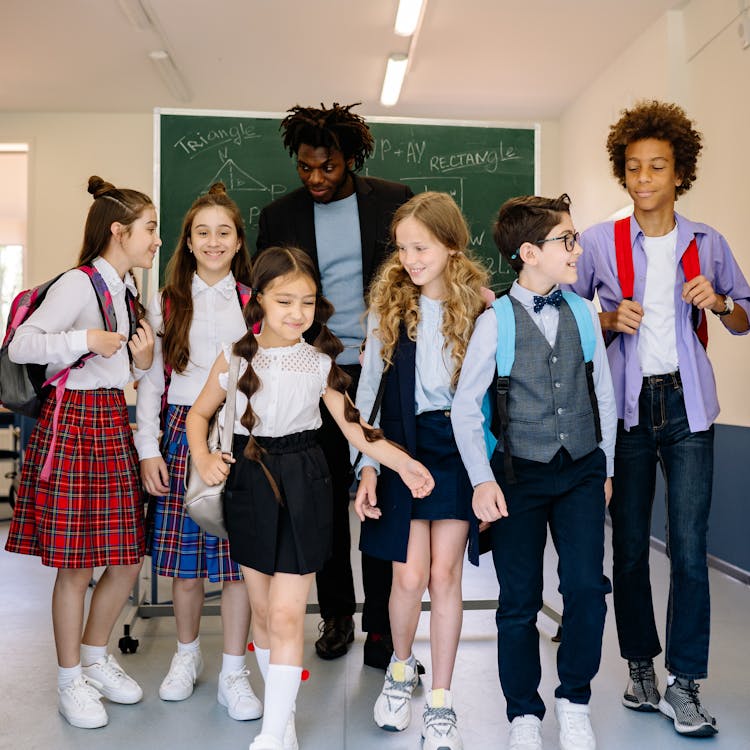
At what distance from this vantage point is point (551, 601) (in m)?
3.71

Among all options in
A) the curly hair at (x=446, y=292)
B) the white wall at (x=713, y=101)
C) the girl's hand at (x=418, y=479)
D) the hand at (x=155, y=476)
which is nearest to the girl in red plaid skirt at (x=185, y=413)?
the hand at (x=155, y=476)

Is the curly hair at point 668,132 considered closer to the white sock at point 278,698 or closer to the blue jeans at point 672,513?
the blue jeans at point 672,513

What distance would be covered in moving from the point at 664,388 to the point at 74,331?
1.53m

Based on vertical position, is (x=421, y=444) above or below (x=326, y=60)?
below

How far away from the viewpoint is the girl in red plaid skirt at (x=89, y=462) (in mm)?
2254

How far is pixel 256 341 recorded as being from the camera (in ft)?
6.83

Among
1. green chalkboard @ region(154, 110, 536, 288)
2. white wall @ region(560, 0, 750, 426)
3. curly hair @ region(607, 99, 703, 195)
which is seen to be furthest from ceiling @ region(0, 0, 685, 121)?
curly hair @ region(607, 99, 703, 195)

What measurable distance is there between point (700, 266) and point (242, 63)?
453 cm

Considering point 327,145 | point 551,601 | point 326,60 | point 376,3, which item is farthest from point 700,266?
point 326,60

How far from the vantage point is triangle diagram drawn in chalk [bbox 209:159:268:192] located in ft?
11.9

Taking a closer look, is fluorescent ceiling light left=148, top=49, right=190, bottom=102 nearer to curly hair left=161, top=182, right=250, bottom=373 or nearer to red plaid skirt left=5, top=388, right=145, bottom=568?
curly hair left=161, top=182, right=250, bottom=373

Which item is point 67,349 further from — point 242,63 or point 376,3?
point 242,63

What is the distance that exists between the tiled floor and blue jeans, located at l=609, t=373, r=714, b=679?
0.81 ft

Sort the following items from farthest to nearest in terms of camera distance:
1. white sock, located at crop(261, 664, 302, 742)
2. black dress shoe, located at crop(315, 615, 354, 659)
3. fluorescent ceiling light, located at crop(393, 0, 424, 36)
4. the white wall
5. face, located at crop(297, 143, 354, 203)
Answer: fluorescent ceiling light, located at crop(393, 0, 424, 36) → the white wall → black dress shoe, located at crop(315, 615, 354, 659) → face, located at crop(297, 143, 354, 203) → white sock, located at crop(261, 664, 302, 742)
